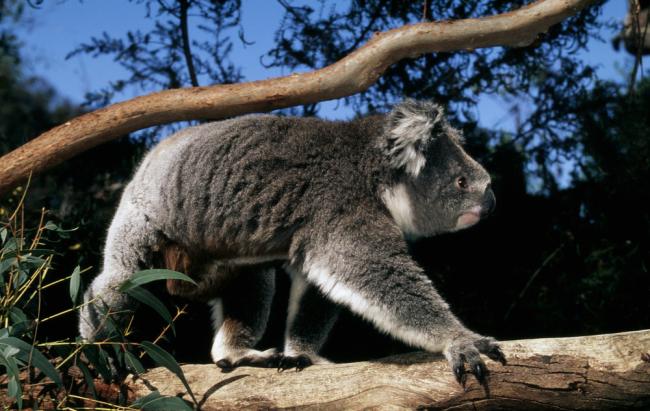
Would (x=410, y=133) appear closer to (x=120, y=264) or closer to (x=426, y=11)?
(x=426, y=11)

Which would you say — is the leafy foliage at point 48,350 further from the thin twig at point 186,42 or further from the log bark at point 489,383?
the thin twig at point 186,42

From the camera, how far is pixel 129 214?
12.3ft

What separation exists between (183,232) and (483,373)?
1727 mm

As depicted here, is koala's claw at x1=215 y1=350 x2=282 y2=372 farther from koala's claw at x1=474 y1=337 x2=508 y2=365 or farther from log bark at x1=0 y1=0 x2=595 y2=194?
log bark at x1=0 y1=0 x2=595 y2=194

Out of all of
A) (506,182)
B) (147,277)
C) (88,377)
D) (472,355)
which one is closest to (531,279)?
(506,182)

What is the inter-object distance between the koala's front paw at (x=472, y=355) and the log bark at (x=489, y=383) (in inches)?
1.4

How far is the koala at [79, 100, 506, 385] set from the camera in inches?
132

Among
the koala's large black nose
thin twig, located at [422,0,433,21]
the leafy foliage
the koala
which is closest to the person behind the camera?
the leafy foliage

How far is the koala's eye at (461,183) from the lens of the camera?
12.9ft

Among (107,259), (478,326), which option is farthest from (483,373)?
(478,326)

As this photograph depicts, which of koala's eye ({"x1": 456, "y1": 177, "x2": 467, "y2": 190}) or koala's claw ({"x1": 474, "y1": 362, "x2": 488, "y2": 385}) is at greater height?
koala's eye ({"x1": 456, "y1": 177, "x2": 467, "y2": 190})

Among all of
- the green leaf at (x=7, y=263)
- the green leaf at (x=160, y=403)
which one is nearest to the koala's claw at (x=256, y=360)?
the green leaf at (x=160, y=403)

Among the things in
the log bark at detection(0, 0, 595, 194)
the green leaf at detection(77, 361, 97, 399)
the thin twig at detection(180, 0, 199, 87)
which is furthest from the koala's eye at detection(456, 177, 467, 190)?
the thin twig at detection(180, 0, 199, 87)

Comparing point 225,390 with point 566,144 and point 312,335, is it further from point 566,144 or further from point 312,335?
point 566,144
